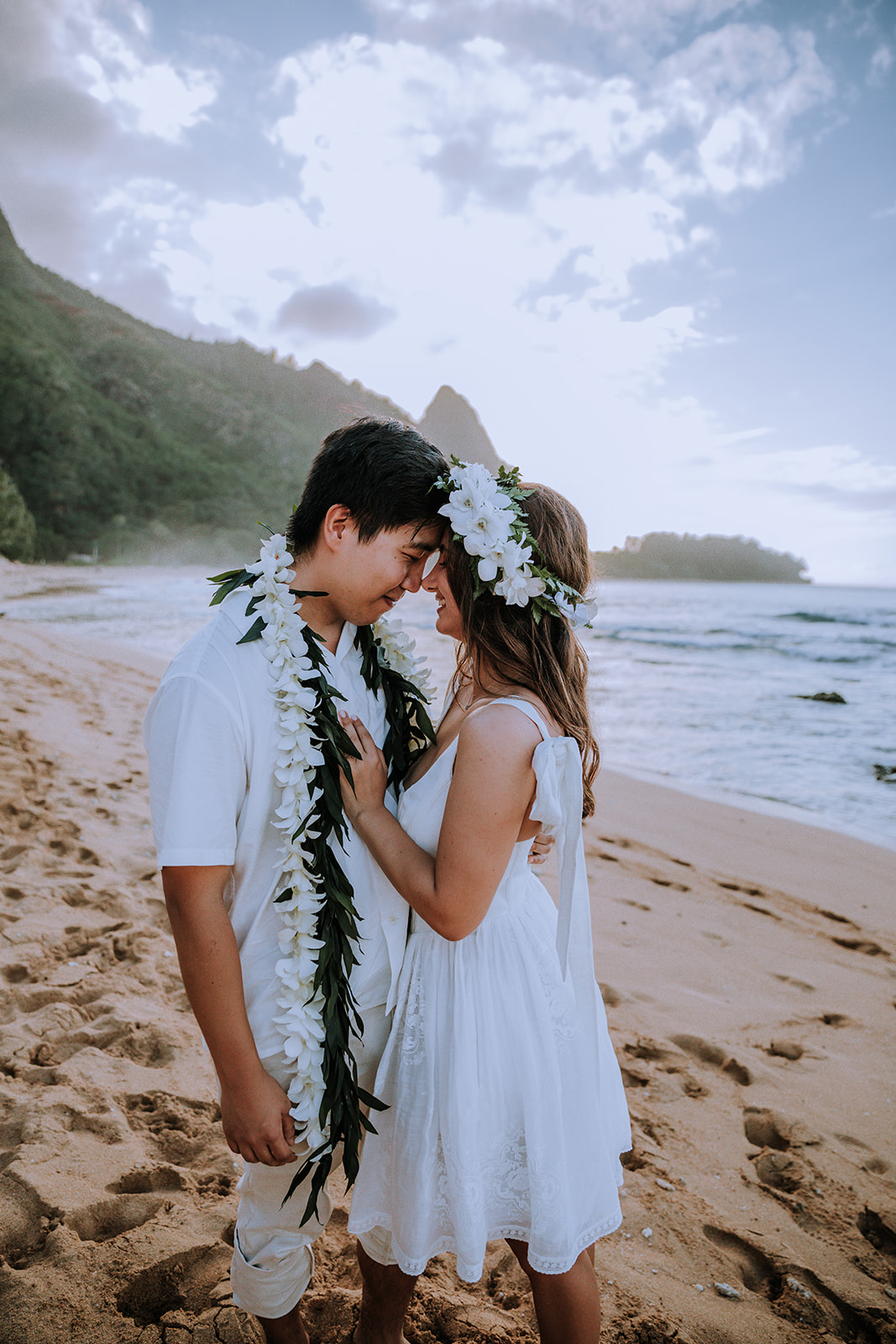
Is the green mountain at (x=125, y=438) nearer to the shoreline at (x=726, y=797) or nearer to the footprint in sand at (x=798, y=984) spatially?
the shoreline at (x=726, y=797)

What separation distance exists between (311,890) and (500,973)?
544mm

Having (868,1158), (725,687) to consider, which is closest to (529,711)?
(868,1158)

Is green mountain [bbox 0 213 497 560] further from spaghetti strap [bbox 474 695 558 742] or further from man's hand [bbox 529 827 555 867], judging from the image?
spaghetti strap [bbox 474 695 558 742]

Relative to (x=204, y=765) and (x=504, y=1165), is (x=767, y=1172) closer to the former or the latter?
(x=504, y=1165)

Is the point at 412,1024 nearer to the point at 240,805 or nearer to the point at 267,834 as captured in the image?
the point at 267,834

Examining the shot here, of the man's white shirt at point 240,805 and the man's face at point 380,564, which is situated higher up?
the man's face at point 380,564

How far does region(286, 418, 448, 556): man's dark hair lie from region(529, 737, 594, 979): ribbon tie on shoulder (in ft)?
2.45

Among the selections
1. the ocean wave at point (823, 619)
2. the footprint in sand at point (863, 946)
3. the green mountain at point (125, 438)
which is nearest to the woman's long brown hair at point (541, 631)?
the footprint in sand at point (863, 946)

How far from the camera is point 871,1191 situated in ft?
9.30

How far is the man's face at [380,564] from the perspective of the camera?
2029 mm

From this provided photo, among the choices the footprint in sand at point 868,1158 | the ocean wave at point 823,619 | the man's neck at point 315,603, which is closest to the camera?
the man's neck at point 315,603

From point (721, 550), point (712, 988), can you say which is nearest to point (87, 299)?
point (721, 550)

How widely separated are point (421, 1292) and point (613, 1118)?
1.01 m

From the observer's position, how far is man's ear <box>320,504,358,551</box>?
6.59 feet
